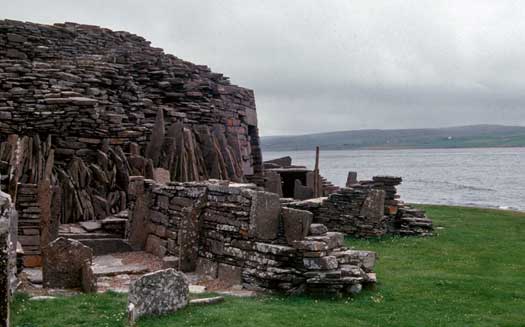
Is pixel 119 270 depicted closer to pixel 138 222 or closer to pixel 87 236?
pixel 138 222

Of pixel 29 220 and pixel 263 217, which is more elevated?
pixel 263 217

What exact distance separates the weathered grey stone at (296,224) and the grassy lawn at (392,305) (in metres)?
1.12

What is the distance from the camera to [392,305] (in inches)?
397

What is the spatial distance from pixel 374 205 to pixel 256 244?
383 inches

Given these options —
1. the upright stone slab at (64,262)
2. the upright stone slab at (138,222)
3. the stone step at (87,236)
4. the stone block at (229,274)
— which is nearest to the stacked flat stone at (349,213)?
the upright stone slab at (138,222)

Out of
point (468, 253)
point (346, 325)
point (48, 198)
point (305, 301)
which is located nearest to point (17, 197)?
point (48, 198)

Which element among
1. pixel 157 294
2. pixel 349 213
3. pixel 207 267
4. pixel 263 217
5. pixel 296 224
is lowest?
pixel 207 267

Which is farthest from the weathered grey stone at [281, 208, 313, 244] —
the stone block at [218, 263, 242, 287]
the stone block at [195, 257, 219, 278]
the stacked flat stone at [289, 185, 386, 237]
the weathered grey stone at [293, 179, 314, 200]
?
the weathered grey stone at [293, 179, 314, 200]

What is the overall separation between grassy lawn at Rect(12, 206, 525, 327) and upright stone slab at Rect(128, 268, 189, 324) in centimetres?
16

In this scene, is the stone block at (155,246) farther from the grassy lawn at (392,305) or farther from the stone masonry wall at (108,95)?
the grassy lawn at (392,305)

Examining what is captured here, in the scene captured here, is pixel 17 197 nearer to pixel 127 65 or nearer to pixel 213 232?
pixel 213 232

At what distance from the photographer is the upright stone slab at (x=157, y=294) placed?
27.9ft

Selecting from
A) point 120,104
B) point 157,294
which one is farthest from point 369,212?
point 157,294

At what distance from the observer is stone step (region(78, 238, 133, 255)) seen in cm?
1498
